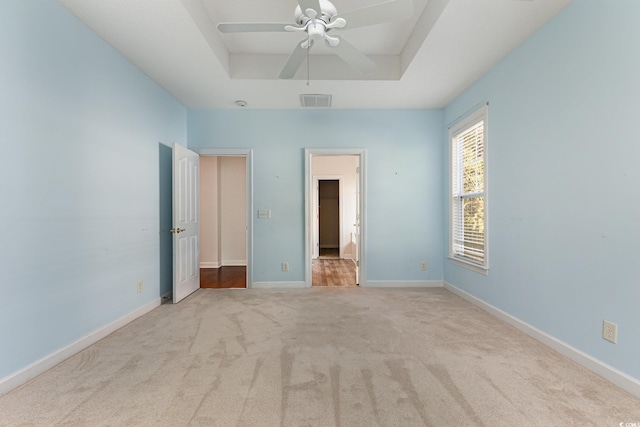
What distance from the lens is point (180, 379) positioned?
1.86 meters

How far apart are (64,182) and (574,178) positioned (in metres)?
3.79

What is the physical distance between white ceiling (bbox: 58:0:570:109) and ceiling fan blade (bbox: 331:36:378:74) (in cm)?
51

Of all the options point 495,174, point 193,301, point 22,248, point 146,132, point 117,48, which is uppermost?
point 117,48

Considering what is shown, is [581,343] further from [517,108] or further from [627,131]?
[517,108]

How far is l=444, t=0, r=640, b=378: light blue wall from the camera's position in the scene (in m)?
1.76

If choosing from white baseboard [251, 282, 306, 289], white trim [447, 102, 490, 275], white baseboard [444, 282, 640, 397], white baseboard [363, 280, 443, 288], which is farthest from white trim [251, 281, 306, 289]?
white baseboard [444, 282, 640, 397]

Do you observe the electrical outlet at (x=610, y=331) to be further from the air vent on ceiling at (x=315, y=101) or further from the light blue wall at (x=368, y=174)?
the air vent on ceiling at (x=315, y=101)

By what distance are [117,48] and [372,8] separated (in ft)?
7.81

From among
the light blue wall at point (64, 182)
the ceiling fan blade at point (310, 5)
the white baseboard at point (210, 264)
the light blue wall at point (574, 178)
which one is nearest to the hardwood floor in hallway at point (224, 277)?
the white baseboard at point (210, 264)

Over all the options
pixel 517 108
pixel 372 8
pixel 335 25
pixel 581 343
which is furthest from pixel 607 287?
pixel 335 25

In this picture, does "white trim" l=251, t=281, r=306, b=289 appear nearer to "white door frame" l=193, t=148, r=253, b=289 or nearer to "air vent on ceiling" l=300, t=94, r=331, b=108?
"white door frame" l=193, t=148, r=253, b=289

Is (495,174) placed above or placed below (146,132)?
below

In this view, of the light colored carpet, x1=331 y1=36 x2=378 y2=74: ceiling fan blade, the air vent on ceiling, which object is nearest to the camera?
the light colored carpet

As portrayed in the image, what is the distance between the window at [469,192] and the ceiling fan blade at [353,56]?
1573 mm
